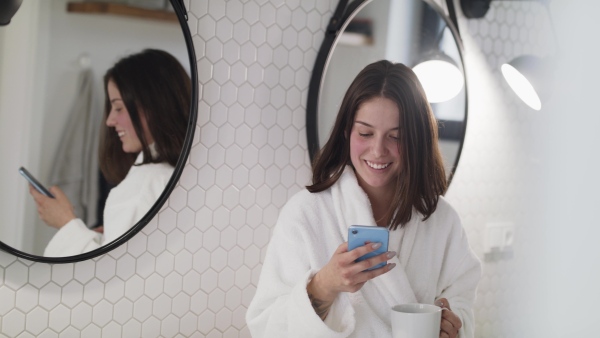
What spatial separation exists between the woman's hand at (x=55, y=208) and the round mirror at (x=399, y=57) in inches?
19.0

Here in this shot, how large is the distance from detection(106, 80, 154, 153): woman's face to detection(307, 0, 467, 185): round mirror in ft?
1.17

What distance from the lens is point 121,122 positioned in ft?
3.33

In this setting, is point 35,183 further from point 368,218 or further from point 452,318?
point 452,318

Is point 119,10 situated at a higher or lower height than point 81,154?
higher

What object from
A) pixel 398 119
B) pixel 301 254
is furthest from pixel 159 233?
pixel 398 119

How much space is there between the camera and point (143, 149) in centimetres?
104

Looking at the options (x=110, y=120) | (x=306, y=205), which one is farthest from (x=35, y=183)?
(x=306, y=205)

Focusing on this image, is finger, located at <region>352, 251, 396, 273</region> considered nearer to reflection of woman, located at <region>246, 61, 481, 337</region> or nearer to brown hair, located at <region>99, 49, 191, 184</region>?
reflection of woman, located at <region>246, 61, 481, 337</region>

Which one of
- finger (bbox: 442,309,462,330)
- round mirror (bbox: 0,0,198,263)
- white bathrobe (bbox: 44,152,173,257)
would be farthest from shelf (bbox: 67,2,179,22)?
finger (bbox: 442,309,462,330)

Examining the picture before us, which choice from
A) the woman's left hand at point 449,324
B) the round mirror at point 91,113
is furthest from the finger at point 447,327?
the round mirror at point 91,113

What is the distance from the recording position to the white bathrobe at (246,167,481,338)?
3.14 feet

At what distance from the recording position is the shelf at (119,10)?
96 cm

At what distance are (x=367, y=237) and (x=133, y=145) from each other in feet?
1.45

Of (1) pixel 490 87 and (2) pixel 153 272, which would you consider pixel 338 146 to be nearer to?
(2) pixel 153 272
